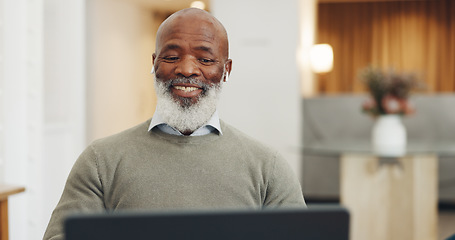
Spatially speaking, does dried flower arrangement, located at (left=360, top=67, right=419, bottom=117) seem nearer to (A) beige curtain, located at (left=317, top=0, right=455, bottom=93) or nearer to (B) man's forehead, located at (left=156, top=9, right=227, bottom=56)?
(B) man's forehead, located at (left=156, top=9, right=227, bottom=56)

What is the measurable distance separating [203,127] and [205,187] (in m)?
0.18

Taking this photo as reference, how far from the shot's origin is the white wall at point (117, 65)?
517 centimetres

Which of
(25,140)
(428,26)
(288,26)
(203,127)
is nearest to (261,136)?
(288,26)

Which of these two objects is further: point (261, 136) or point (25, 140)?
point (261, 136)

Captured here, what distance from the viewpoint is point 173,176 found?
46.9 inches

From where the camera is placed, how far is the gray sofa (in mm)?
5531

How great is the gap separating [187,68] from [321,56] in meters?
5.14

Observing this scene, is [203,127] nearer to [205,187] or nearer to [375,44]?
[205,187]

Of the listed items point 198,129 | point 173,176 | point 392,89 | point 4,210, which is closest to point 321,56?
point 392,89

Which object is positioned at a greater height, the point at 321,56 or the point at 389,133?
the point at 321,56

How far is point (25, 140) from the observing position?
10.7 feet

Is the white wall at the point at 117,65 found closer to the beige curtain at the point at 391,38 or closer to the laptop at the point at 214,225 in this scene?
the beige curtain at the point at 391,38

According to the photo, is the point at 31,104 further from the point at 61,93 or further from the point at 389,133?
the point at 389,133

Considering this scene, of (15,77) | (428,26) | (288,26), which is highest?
(428,26)
